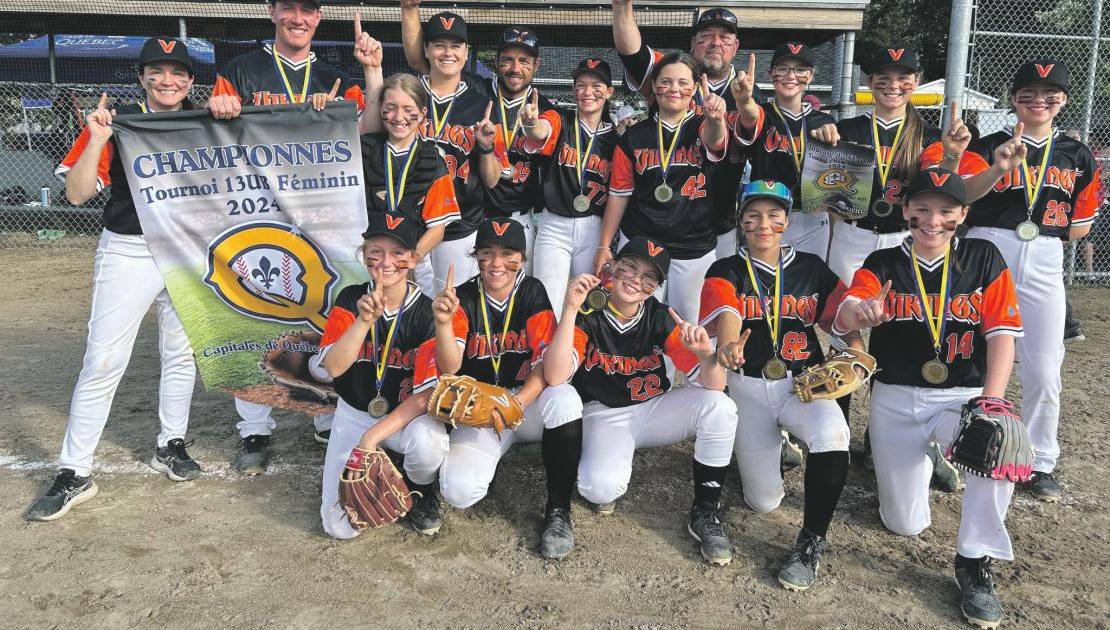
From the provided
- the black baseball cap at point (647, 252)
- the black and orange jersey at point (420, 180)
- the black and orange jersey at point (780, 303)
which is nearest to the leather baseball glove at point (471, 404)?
the black baseball cap at point (647, 252)

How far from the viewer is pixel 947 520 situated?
416 cm

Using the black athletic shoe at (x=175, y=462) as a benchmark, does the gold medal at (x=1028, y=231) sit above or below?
above

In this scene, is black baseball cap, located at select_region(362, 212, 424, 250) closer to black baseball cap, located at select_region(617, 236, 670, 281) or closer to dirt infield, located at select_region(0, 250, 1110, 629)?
black baseball cap, located at select_region(617, 236, 670, 281)

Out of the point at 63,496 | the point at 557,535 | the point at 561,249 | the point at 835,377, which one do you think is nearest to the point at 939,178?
the point at 835,377

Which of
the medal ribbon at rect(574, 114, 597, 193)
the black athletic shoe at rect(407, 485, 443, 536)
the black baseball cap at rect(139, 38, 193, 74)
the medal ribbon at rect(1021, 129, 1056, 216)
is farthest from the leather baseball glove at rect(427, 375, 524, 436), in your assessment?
the medal ribbon at rect(1021, 129, 1056, 216)

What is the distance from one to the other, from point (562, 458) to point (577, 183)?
1.83 metres

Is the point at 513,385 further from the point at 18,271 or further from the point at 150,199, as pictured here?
the point at 18,271

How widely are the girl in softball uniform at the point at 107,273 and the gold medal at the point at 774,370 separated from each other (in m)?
3.23

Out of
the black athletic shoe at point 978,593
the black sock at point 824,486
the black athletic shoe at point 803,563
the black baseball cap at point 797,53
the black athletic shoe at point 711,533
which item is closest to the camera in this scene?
the black athletic shoe at point 978,593

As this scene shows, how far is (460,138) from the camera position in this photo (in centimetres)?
492

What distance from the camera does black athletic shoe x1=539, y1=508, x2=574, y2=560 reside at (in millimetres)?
3758

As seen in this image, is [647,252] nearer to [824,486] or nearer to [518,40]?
[824,486]

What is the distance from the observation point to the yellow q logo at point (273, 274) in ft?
15.4

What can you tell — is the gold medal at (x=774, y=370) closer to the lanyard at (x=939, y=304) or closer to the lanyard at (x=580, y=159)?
the lanyard at (x=939, y=304)
